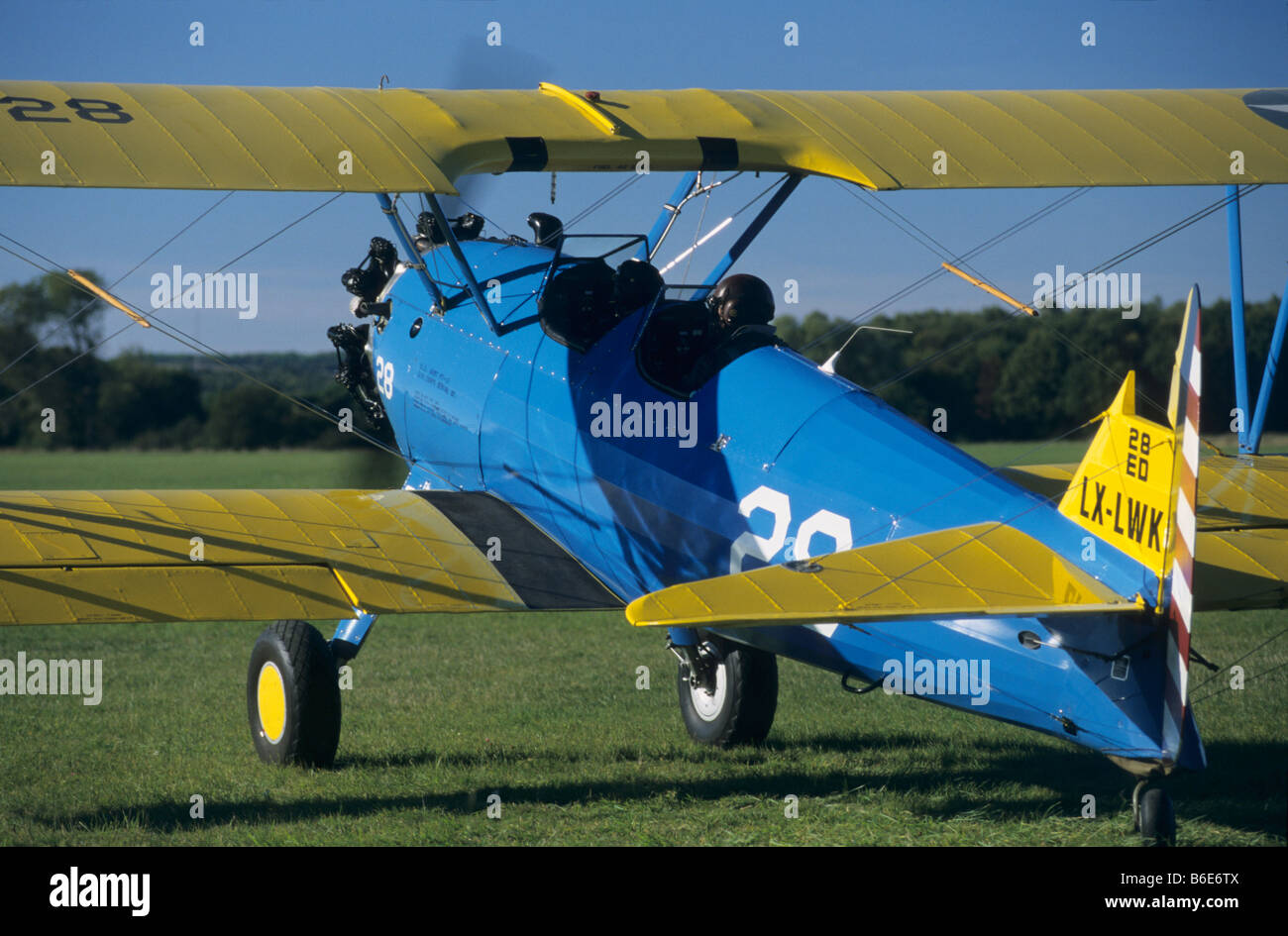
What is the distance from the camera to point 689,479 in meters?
6.45

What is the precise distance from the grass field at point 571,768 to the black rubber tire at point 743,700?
13cm

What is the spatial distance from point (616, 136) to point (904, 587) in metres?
3.26

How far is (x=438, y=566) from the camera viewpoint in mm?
7008

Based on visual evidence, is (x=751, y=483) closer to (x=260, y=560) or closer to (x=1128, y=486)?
(x=1128, y=486)

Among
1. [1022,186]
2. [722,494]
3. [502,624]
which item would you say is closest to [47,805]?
[722,494]

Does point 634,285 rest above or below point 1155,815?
above

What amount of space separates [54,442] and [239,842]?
167ft

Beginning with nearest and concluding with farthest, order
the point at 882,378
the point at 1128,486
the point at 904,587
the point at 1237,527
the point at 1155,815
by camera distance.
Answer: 1. the point at 904,587
2. the point at 1128,486
3. the point at 1155,815
4. the point at 1237,527
5. the point at 882,378

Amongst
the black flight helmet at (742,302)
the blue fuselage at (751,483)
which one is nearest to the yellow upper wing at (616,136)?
the black flight helmet at (742,302)

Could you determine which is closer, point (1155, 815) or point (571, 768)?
point (1155, 815)

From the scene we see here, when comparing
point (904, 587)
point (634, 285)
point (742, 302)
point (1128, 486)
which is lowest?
point (904, 587)

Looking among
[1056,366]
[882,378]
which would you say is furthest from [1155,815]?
[882,378]

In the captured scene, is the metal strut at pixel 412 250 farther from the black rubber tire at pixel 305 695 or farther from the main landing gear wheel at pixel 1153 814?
the main landing gear wheel at pixel 1153 814

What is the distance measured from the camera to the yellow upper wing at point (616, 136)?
6016mm
